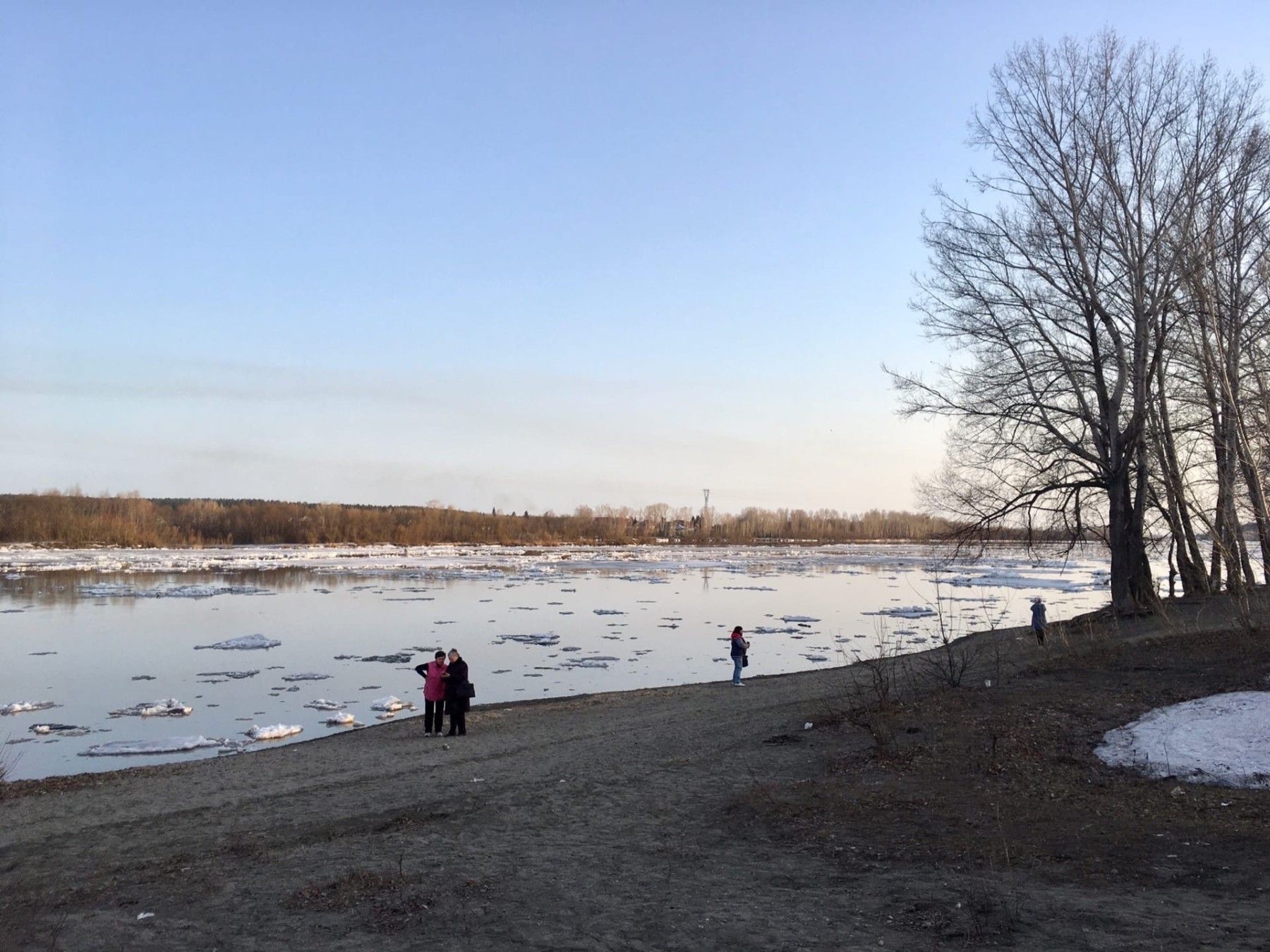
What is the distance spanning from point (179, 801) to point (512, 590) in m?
33.2

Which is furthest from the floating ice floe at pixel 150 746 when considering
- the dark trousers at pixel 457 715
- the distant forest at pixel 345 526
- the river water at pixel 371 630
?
the distant forest at pixel 345 526

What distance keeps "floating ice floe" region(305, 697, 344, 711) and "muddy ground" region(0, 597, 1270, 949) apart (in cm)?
351

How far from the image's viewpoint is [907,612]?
36031 mm

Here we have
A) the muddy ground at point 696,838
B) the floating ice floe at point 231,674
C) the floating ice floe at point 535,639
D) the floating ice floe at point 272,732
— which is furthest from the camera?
the floating ice floe at point 535,639

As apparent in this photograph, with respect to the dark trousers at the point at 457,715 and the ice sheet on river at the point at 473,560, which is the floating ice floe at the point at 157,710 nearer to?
the dark trousers at the point at 457,715

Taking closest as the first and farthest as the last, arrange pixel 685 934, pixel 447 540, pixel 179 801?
pixel 685 934, pixel 179 801, pixel 447 540

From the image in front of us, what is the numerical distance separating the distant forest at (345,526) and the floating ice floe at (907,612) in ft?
153

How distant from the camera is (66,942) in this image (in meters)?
6.21

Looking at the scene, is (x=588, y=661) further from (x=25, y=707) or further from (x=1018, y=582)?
(x=1018, y=582)

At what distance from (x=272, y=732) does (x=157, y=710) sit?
2968mm

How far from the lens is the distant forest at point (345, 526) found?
8538cm

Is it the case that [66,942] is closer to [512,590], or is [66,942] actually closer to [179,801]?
[179,801]

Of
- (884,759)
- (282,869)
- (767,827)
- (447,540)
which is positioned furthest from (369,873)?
(447,540)

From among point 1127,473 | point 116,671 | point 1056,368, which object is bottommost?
point 116,671
